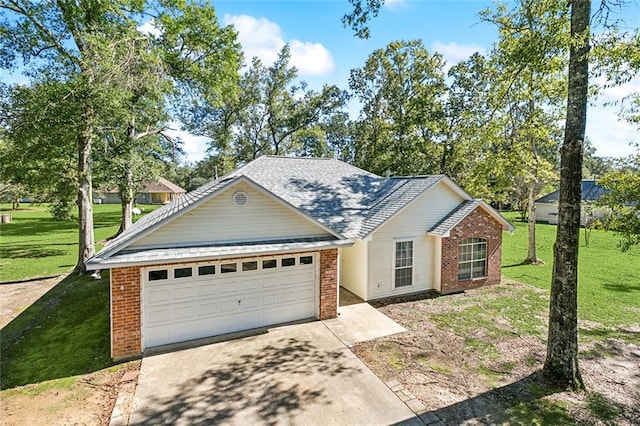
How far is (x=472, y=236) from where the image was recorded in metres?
13.5

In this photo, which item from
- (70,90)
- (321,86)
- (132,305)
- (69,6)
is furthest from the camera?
(321,86)

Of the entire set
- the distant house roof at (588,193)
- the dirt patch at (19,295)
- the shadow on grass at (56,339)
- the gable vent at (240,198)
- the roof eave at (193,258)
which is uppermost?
the distant house roof at (588,193)

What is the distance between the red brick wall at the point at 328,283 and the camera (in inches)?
397

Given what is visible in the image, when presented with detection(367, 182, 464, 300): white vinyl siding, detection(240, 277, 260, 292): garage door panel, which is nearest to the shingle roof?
detection(367, 182, 464, 300): white vinyl siding

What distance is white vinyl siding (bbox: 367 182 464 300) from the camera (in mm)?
12227

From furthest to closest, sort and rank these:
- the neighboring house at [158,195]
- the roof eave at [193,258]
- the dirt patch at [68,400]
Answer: the neighboring house at [158,195] → the roof eave at [193,258] → the dirt patch at [68,400]

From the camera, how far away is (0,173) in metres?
18.5

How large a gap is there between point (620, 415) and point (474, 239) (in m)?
8.17

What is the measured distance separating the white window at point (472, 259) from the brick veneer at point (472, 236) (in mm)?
173

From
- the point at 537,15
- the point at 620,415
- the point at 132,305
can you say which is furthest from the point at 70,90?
the point at 620,415

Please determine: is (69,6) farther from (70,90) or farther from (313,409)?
(313,409)

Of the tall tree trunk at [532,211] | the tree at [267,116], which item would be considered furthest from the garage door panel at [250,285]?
the tree at [267,116]

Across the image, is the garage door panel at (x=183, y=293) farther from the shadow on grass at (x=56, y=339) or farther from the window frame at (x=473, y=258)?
the window frame at (x=473, y=258)

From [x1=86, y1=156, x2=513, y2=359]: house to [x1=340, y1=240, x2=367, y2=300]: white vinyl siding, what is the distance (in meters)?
0.04
